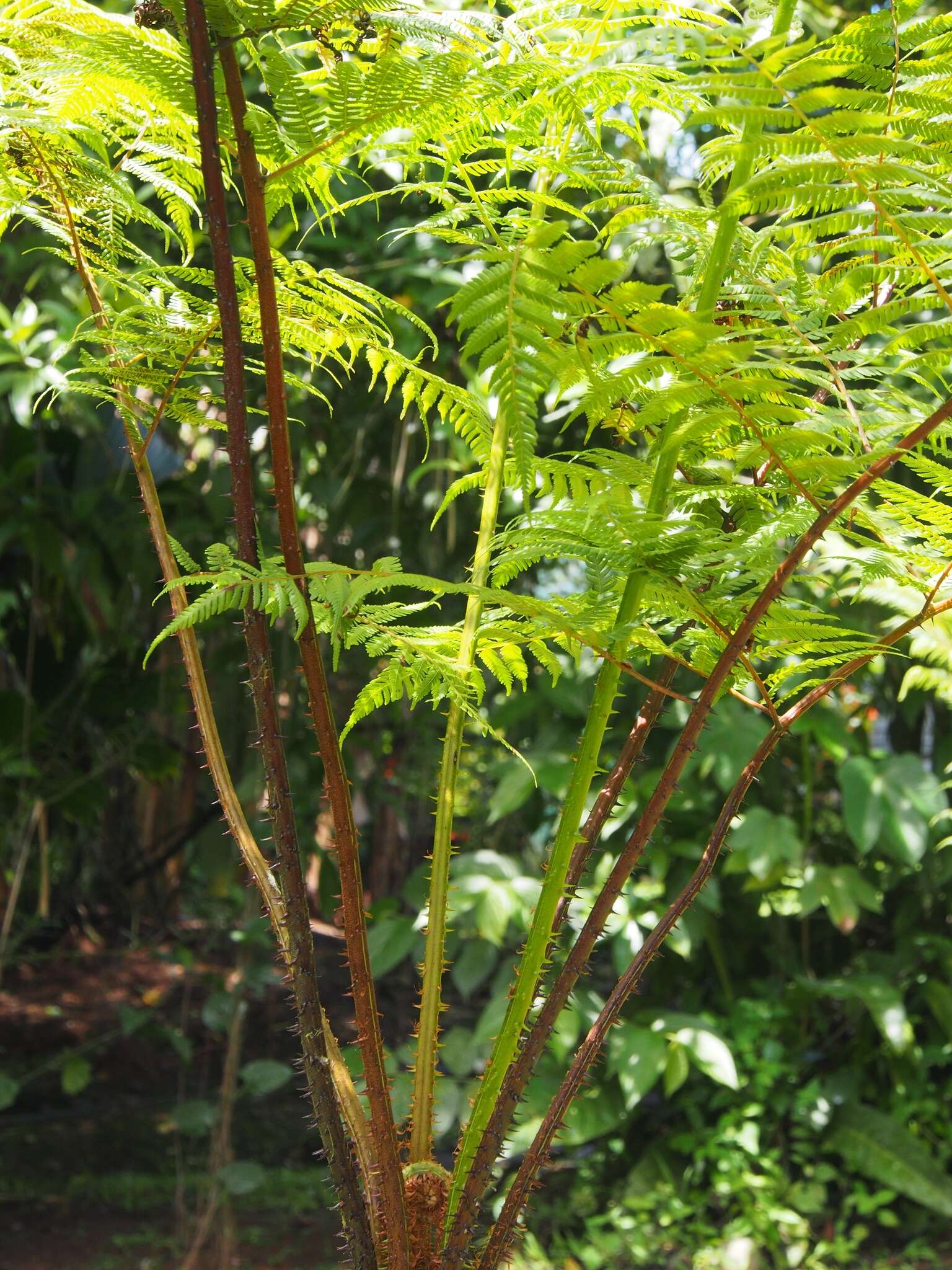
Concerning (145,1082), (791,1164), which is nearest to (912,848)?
(791,1164)

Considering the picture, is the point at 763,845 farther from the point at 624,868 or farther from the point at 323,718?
the point at 323,718

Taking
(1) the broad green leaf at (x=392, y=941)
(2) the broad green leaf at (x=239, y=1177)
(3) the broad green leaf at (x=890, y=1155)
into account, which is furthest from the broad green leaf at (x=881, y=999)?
(2) the broad green leaf at (x=239, y=1177)

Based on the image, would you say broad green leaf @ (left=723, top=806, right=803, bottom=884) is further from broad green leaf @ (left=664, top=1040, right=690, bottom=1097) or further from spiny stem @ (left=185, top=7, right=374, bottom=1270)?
spiny stem @ (left=185, top=7, right=374, bottom=1270)

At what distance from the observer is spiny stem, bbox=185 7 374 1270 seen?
49cm

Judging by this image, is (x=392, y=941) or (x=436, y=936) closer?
(x=436, y=936)

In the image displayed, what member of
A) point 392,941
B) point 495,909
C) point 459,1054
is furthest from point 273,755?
point 459,1054

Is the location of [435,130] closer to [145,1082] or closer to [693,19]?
[693,19]

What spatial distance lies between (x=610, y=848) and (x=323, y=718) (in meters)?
1.44

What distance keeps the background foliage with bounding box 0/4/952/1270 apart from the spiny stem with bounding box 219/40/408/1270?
1045 mm

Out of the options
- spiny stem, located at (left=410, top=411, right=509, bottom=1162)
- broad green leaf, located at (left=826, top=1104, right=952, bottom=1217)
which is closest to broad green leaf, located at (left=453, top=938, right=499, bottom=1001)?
broad green leaf, located at (left=826, top=1104, right=952, bottom=1217)

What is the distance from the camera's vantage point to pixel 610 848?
1887 millimetres

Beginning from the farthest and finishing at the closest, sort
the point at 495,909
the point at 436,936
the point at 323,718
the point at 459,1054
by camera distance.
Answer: the point at 459,1054, the point at 495,909, the point at 436,936, the point at 323,718

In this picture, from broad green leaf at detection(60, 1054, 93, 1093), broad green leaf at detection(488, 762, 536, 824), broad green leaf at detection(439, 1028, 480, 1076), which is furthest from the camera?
broad green leaf at detection(60, 1054, 93, 1093)

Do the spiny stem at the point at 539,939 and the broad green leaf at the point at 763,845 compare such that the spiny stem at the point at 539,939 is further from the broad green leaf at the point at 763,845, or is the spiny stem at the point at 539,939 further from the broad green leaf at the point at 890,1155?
the broad green leaf at the point at 890,1155
